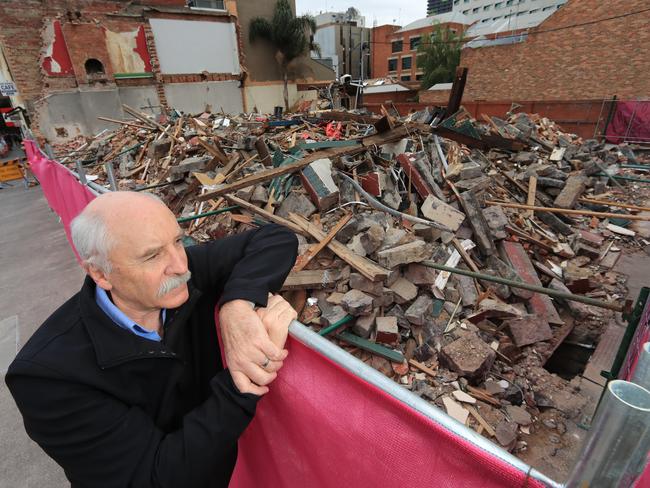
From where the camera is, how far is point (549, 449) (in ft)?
10.3

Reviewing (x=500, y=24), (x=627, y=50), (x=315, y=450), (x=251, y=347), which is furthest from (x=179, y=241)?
(x=500, y=24)

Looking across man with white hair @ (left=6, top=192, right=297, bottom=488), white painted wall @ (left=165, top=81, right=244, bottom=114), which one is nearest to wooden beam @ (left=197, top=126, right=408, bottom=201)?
man with white hair @ (left=6, top=192, right=297, bottom=488)

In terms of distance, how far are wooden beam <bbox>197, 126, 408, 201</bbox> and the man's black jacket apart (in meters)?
3.83

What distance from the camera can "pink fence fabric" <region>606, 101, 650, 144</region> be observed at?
45.2 ft

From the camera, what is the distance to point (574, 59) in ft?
72.1

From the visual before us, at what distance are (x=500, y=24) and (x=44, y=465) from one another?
60422 millimetres

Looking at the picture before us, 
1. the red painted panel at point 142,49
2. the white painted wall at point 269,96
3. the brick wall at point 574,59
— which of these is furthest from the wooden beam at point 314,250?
the brick wall at point 574,59

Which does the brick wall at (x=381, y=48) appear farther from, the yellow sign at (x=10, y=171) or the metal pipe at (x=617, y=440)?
the metal pipe at (x=617, y=440)

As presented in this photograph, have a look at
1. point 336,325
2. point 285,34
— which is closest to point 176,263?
point 336,325

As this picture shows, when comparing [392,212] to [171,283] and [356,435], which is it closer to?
[171,283]

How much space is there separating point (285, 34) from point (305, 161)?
2680cm

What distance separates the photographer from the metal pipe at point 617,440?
582 mm

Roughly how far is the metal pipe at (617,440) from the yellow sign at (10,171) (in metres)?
20.6

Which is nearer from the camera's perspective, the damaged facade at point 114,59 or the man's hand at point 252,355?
the man's hand at point 252,355
